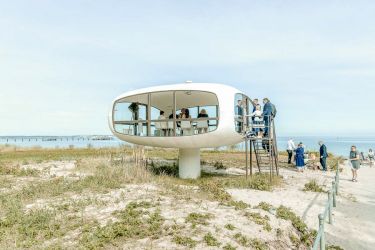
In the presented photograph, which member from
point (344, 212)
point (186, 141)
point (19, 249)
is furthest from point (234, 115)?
point (19, 249)

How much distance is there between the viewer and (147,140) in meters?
15.1

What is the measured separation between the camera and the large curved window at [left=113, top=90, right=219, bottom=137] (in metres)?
14.2

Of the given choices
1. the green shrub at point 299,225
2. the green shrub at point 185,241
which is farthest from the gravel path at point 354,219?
the green shrub at point 185,241

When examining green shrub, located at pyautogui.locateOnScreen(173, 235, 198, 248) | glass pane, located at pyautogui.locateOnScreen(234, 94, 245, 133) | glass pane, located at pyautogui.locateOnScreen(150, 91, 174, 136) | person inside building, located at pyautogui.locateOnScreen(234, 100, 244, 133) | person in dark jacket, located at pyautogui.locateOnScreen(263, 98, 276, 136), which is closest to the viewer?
green shrub, located at pyautogui.locateOnScreen(173, 235, 198, 248)

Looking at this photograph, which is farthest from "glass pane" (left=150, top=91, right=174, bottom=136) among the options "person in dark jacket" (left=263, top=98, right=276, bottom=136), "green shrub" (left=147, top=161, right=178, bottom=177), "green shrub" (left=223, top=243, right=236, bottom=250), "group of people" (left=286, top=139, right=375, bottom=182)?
"green shrub" (left=223, top=243, right=236, bottom=250)

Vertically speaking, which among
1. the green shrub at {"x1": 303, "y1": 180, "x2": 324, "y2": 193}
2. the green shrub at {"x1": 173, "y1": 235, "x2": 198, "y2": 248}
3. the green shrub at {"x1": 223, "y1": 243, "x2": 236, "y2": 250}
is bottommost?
the green shrub at {"x1": 303, "y1": 180, "x2": 324, "y2": 193}

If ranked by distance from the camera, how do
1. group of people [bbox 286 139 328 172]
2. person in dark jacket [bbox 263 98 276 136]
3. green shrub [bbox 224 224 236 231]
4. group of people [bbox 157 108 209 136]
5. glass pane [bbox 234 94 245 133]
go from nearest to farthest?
green shrub [bbox 224 224 236 231] < glass pane [bbox 234 94 245 133] < group of people [bbox 157 108 209 136] < person in dark jacket [bbox 263 98 276 136] < group of people [bbox 286 139 328 172]

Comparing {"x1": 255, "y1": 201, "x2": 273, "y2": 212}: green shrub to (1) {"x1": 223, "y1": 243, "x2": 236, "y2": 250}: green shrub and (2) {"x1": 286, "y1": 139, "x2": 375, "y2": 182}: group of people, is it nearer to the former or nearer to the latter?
(1) {"x1": 223, "y1": 243, "x2": 236, "y2": 250}: green shrub

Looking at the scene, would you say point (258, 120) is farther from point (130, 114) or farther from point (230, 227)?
point (230, 227)

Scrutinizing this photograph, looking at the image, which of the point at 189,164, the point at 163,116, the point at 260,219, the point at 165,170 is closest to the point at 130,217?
the point at 260,219

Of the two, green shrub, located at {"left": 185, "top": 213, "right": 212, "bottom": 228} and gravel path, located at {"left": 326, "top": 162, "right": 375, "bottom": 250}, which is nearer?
green shrub, located at {"left": 185, "top": 213, "right": 212, "bottom": 228}

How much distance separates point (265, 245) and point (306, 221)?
269 cm

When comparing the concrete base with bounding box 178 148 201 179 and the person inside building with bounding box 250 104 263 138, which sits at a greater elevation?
the person inside building with bounding box 250 104 263 138

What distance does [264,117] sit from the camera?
1644cm
